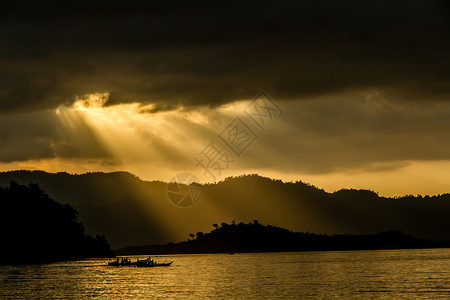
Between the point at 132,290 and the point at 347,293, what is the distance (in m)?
46.7

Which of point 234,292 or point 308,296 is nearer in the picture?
point 308,296

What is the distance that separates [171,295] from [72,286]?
1471 inches

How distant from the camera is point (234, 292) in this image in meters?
127

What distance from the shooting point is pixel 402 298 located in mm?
110625

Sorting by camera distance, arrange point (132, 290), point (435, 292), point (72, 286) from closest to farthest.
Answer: point (435, 292) → point (132, 290) → point (72, 286)

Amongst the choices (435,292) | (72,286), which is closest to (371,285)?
(435,292)

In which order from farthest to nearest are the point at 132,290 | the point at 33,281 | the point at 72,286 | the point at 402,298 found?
the point at 33,281 → the point at 72,286 → the point at 132,290 → the point at 402,298

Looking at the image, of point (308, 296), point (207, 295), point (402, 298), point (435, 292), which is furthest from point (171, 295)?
point (435, 292)

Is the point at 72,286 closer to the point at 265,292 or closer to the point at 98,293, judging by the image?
the point at 98,293

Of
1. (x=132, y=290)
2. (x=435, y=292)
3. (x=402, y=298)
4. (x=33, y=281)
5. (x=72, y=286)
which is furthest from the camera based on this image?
(x=33, y=281)

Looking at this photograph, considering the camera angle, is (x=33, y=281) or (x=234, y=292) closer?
(x=234, y=292)

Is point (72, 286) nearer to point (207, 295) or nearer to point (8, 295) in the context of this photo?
point (8, 295)

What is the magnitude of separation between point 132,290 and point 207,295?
22.0 meters

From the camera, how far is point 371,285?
14088 cm
